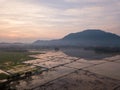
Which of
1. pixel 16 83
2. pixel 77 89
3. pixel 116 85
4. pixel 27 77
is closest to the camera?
pixel 77 89

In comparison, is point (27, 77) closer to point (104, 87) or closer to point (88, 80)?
point (88, 80)

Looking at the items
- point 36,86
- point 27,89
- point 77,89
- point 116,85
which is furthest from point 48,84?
point 116,85

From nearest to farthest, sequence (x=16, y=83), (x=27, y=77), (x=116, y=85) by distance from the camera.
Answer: (x=116, y=85) → (x=16, y=83) → (x=27, y=77)

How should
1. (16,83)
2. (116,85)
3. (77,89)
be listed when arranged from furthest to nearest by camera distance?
(16,83) < (116,85) < (77,89)

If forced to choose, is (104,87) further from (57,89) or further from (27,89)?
(27,89)

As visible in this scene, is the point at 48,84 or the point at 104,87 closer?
the point at 104,87

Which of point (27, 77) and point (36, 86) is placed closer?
point (36, 86)

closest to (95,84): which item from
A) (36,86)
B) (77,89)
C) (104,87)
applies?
(104,87)
